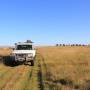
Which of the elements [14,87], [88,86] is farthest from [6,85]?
[88,86]

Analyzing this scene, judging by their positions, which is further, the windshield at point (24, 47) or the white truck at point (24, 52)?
the windshield at point (24, 47)

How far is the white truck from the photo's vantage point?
27.0 m

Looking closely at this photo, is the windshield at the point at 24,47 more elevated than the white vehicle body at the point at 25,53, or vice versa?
the windshield at the point at 24,47

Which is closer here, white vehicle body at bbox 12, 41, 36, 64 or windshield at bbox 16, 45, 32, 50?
white vehicle body at bbox 12, 41, 36, 64

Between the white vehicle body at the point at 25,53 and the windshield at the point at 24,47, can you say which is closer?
the white vehicle body at the point at 25,53

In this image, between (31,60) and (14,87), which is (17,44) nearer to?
(31,60)

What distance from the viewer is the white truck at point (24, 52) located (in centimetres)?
2705

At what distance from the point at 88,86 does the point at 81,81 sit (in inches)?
64.4

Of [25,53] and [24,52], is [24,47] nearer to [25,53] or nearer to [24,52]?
[24,52]

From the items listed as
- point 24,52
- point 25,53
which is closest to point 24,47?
point 24,52

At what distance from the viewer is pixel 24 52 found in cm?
2730

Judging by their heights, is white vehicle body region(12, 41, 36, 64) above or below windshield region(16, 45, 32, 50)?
below

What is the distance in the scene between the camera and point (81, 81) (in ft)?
47.7

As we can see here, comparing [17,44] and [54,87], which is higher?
[17,44]
